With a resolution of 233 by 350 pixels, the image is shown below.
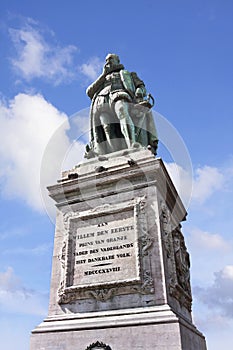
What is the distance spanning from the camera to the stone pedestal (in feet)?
22.2

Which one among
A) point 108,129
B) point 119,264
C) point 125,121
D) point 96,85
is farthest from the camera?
point 96,85

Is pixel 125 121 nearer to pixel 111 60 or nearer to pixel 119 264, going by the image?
pixel 111 60

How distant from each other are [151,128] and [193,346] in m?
7.04

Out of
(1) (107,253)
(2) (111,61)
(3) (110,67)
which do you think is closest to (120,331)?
(1) (107,253)

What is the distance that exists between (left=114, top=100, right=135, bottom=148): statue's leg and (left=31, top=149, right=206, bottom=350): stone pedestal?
987 mm

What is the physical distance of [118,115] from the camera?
1118 cm

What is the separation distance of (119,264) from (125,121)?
16.2 ft

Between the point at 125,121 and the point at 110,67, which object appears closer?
the point at 125,121

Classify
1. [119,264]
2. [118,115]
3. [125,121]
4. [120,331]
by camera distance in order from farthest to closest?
1. [118,115]
2. [125,121]
3. [119,264]
4. [120,331]

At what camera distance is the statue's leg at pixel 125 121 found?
10695mm

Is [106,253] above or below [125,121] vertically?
below

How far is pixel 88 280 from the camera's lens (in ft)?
25.7

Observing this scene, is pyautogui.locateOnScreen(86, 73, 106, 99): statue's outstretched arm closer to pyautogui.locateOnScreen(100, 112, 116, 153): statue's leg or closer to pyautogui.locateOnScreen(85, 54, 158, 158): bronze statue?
pyautogui.locateOnScreen(85, 54, 158, 158): bronze statue

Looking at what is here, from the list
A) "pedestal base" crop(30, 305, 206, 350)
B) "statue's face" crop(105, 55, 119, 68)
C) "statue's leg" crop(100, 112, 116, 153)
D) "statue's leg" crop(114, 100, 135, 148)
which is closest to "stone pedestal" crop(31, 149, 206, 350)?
"pedestal base" crop(30, 305, 206, 350)
